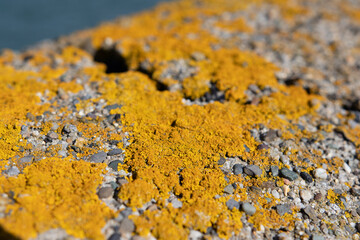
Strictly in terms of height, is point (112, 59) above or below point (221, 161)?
above

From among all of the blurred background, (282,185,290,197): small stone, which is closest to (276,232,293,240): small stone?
(282,185,290,197): small stone

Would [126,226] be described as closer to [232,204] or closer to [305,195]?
[232,204]

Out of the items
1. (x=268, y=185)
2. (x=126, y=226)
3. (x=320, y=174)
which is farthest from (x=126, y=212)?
(x=320, y=174)

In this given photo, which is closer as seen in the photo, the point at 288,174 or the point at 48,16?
the point at 288,174

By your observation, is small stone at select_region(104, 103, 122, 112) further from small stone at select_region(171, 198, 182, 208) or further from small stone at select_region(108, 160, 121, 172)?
small stone at select_region(171, 198, 182, 208)

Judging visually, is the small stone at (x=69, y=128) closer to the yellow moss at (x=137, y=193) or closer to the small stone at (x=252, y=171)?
the yellow moss at (x=137, y=193)

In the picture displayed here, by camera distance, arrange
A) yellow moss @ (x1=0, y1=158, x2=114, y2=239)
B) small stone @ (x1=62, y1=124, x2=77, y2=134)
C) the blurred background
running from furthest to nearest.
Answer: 1. the blurred background
2. small stone @ (x1=62, y1=124, x2=77, y2=134)
3. yellow moss @ (x1=0, y1=158, x2=114, y2=239)
